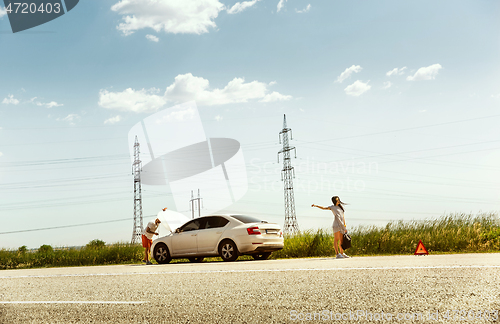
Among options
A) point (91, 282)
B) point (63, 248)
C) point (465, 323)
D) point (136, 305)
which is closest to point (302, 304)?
point (465, 323)

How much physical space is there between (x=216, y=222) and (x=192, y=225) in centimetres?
112

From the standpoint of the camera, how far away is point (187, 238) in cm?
1575

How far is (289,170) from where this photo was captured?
135ft

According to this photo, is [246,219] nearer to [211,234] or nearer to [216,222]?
[216,222]

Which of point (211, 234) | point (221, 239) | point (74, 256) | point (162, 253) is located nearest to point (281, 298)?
point (221, 239)

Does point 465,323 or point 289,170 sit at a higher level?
point 289,170

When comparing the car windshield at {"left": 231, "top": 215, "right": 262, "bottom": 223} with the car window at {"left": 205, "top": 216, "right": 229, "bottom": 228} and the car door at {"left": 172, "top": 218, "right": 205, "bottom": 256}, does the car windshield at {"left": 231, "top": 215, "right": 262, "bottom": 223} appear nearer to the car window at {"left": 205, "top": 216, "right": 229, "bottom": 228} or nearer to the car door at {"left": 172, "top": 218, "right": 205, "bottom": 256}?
the car window at {"left": 205, "top": 216, "right": 229, "bottom": 228}

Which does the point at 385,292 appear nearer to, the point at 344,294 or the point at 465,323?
the point at 344,294

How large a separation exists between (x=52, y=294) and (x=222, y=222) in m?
8.05

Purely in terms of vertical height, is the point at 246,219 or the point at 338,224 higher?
the point at 246,219

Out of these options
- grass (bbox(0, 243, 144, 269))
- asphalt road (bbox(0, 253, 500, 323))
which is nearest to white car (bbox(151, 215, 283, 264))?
asphalt road (bbox(0, 253, 500, 323))

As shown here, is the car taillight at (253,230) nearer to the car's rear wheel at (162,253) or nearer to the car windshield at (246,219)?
the car windshield at (246,219)

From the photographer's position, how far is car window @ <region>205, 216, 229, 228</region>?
15259mm

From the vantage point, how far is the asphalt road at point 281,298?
16.1ft
